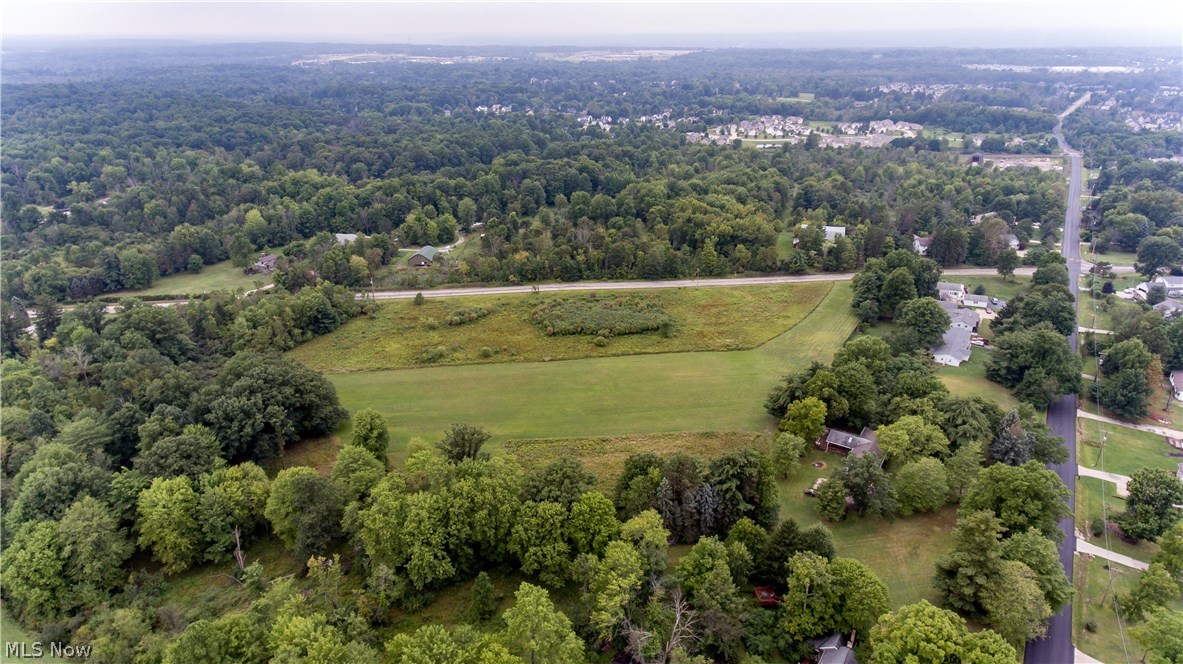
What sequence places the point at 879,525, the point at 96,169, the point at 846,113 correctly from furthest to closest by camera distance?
the point at 846,113 < the point at 96,169 < the point at 879,525

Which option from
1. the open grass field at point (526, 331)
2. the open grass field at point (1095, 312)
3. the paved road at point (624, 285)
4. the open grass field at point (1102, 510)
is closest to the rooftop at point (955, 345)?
the open grass field at point (526, 331)

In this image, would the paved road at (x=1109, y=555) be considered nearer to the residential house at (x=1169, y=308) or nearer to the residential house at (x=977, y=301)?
the residential house at (x=977, y=301)

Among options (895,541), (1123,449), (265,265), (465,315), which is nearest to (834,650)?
(895,541)

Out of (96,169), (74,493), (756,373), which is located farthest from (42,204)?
(756,373)

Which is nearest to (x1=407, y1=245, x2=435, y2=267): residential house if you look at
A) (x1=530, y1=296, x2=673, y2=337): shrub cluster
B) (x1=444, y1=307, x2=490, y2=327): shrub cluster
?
(x1=444, y1=307, x2=490, y2=327): shrub cluster

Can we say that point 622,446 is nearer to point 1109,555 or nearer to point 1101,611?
point 1101,611

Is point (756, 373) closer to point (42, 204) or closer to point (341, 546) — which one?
point (341, 546)
